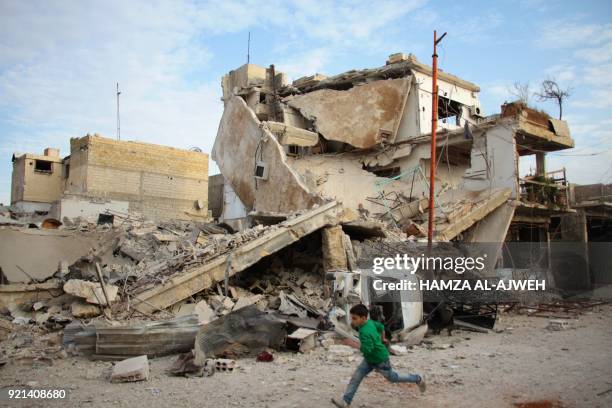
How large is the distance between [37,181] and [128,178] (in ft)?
21.0

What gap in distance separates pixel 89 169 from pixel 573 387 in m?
23.3

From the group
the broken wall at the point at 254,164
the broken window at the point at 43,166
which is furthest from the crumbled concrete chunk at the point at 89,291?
the broken window at the point at 43,166

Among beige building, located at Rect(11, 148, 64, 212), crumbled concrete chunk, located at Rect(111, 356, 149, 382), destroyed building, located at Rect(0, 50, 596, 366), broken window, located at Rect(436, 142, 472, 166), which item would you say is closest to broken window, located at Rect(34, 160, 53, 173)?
beige building, located at Rect(11, 148, 64, 212)

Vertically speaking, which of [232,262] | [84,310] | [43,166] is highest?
[43,166]

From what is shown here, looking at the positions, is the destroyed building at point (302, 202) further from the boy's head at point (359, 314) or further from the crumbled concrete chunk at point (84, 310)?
the boy's head at point (359, 314)

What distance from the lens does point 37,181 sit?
2747 cm

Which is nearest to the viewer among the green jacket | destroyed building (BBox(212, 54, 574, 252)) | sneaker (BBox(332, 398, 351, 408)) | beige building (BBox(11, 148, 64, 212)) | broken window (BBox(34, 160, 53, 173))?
the green jacket

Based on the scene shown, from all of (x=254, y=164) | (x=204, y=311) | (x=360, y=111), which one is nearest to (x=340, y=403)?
(x=204, y=311)

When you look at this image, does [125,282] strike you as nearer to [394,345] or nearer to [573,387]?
[394,345]

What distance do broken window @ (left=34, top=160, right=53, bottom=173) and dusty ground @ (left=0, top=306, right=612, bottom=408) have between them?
24.4 m

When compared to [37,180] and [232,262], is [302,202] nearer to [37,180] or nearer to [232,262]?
[232,262]

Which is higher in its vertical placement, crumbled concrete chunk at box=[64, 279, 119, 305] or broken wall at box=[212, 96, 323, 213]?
broken wall at box=[212, 96, 323, 213]

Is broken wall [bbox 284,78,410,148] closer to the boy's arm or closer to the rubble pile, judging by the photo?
the rubble pile

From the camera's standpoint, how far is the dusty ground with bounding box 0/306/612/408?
5.00m
